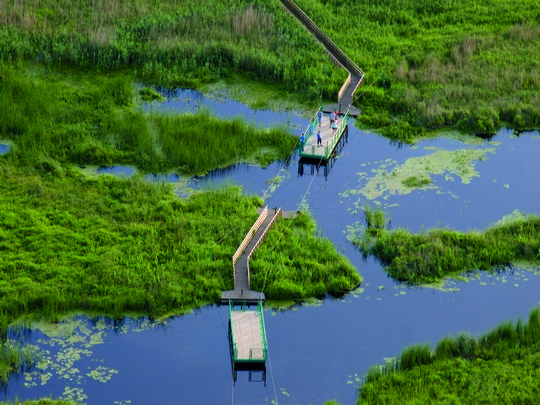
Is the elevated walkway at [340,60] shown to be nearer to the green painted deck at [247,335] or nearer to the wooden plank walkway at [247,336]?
the green painted deck at [247,335]

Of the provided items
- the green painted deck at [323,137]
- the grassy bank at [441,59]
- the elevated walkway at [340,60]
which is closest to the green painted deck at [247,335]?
the green painted deck at [323,137]

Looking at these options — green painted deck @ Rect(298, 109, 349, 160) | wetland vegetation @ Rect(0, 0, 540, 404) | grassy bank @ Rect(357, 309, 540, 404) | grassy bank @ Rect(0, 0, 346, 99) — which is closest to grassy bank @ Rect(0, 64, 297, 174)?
wetland vegetation @ Rect(0, 0, 540, 404)

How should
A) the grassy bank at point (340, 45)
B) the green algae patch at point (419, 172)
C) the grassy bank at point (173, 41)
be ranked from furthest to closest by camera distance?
1. the grassy bank at point (173, 41)
2. the grassy bank at point (340, 45)
3. the green algae patch at point (419, 172)

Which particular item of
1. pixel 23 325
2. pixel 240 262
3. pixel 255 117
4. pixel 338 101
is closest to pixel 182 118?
pixel 255 117

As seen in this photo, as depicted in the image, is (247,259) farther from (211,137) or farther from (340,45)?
(340,45)

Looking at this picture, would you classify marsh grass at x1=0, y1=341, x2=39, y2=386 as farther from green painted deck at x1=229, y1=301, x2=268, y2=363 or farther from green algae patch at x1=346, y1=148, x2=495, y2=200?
green algae patch at x1=346, y1=148, x2=495, y2=200

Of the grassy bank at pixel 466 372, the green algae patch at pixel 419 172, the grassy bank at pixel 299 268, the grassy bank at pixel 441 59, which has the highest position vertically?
the grassy bank at pixel 441 59

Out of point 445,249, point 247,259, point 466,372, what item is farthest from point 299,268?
point 466,372

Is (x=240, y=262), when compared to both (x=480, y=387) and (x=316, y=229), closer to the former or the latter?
(x=316, y=229)
